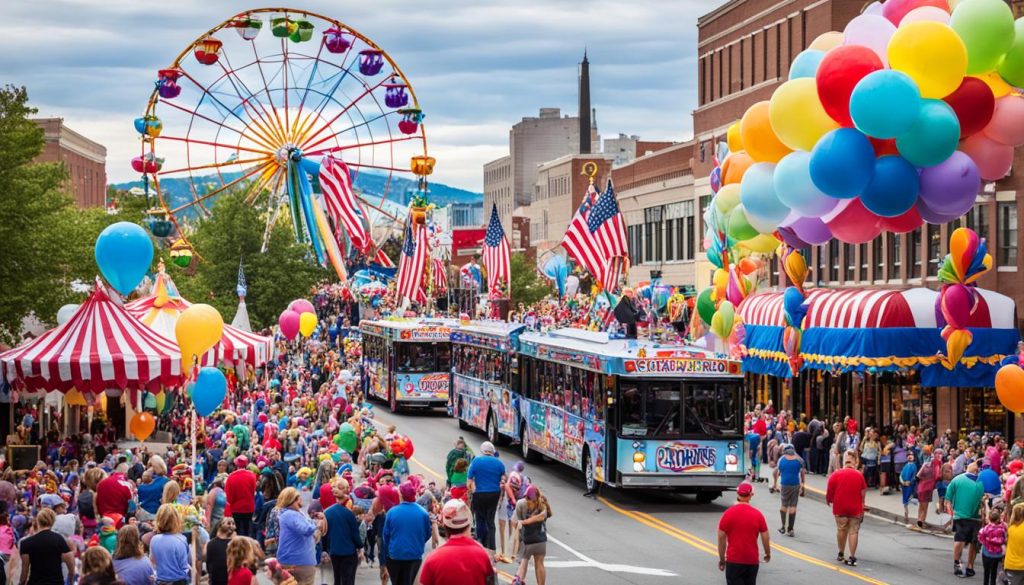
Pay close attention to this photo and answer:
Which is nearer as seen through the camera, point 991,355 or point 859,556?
point 859,556

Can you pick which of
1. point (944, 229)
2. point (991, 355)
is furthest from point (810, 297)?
point (991, 355)

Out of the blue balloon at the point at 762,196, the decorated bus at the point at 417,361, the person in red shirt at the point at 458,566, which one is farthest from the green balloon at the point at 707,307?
the person in red shirt at the point at 458,566

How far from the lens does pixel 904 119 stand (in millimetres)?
17125

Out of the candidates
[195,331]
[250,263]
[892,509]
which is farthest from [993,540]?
[250,263]

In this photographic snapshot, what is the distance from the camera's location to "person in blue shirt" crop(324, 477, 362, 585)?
16.9m

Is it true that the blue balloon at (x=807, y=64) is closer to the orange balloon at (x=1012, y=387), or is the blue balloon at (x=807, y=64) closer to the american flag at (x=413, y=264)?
the orange balloon at (x=1012, y=387)

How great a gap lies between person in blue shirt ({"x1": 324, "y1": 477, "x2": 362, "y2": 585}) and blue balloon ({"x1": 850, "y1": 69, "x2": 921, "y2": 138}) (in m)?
6.74

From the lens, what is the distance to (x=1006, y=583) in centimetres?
1912

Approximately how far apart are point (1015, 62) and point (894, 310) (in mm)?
17853

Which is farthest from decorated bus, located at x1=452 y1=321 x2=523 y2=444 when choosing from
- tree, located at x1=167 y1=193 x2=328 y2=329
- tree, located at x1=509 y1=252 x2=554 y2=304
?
tree, located at x1=509 y1=252 x2=554 y2=304

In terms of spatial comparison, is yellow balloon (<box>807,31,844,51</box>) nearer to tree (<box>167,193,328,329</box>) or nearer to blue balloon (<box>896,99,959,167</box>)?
blue balloon (<box>896,99,959,167</box>)

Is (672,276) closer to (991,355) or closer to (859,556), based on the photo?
(991,355)

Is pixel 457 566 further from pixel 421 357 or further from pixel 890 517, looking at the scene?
pixel 421 357

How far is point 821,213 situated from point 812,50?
3333 mm
